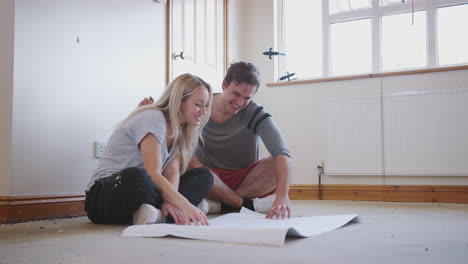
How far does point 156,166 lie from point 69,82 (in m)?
0.81

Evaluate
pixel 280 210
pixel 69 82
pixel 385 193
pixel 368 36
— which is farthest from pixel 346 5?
pixel 280 210

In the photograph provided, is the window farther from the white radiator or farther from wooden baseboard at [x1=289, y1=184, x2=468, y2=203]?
wooden baseboard at [x1=289, y1=184, x2=468, y2=203]

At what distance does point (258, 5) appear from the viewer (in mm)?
3979

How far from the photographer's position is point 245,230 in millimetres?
1275

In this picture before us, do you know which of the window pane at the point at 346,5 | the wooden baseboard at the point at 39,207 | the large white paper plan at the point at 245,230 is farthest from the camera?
the window pane at the point at 346,5

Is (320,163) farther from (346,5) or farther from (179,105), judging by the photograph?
(179,105)

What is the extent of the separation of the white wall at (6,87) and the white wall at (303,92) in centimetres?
204

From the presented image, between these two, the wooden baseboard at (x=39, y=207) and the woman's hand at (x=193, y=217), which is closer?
the woman's hand at (x=193, y=217)

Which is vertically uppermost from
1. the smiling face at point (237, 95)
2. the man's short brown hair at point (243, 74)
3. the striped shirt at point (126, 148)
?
the man's short brown hair at point (243, 74)

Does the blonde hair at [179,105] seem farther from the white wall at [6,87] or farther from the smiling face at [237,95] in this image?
the white wall at [6,87]

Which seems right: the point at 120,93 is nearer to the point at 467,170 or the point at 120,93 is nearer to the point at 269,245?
the point at 269,245

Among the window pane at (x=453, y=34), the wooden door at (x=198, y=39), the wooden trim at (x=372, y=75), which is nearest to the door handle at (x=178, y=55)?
the wooden door at (x=198, y=39)

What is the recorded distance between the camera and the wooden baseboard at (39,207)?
6.15ft

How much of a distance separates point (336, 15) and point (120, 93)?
198cm
